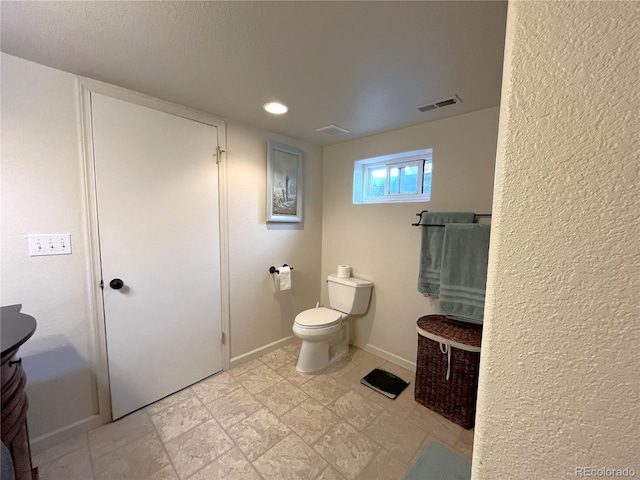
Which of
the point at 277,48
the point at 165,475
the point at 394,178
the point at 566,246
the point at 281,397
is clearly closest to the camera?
the point at 566,246

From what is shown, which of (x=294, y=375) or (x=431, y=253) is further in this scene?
(x=294, y=375)

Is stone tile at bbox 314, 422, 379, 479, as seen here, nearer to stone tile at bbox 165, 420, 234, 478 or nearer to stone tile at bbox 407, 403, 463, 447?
stone tile at bbox 407, 403, 463, 447

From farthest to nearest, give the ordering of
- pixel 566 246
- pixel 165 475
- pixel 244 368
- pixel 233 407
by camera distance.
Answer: pixel 244 368
pixel 233 407
pixel 165 475
pixel 566 246

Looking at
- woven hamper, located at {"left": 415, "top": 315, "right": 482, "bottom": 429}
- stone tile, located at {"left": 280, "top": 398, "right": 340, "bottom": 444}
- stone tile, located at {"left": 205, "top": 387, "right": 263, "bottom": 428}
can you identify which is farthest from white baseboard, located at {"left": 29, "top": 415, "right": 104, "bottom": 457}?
woven hamper, located at {"left": 415, "top": 315, "right": 482, "bottom": 429}

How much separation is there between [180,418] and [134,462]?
314 millimetres

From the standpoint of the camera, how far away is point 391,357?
237cm

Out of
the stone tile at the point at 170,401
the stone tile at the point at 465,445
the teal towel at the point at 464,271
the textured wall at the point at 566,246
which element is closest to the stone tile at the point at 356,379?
the stone tile at the point at 465,445

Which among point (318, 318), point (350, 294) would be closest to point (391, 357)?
point (350, 294)

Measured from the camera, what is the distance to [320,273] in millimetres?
2910

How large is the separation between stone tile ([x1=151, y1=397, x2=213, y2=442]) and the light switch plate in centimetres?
118

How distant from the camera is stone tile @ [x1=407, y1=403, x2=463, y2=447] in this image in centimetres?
158

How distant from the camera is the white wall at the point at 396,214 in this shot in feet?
6.08

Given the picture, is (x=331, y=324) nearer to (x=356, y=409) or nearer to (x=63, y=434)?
(x=356, y=409)

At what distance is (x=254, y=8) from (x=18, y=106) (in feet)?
4.29
